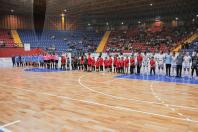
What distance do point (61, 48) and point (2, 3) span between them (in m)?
7.39

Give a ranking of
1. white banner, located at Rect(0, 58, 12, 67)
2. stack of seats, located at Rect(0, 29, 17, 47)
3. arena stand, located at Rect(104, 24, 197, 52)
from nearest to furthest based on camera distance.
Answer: white banner, located at Rect(0, 58, 12, 67), stack of seats, located at Rect(0, 29, 17, 47), arena stand, located at Rect(104, 24, 197, 52)

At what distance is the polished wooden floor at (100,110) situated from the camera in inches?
159

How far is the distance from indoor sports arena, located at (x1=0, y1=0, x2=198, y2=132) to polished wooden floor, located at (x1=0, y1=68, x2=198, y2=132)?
2 cm

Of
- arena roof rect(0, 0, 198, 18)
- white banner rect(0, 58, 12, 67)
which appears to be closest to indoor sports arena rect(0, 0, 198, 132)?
white banner rect(0, 58, 12, 67)

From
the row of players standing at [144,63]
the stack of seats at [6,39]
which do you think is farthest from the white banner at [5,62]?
the row of players standing at [144,63]

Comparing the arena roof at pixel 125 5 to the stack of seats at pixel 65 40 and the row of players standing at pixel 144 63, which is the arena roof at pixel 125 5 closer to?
the stack of seats at pixel 65 40

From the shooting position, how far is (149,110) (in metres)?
5.02

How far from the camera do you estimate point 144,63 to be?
1215cm

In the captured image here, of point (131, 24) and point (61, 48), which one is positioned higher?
point (131, 24)

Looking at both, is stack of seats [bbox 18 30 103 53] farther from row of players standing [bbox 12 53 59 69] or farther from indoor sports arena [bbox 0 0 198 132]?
row of players standing [bbox 12 53 59 69]

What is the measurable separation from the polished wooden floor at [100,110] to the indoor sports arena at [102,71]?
0.02m

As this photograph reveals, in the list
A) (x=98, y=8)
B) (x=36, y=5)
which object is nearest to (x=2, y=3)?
(x=98, y=8)

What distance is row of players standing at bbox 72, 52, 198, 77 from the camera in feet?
34.5

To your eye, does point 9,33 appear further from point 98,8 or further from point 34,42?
point 98,8
